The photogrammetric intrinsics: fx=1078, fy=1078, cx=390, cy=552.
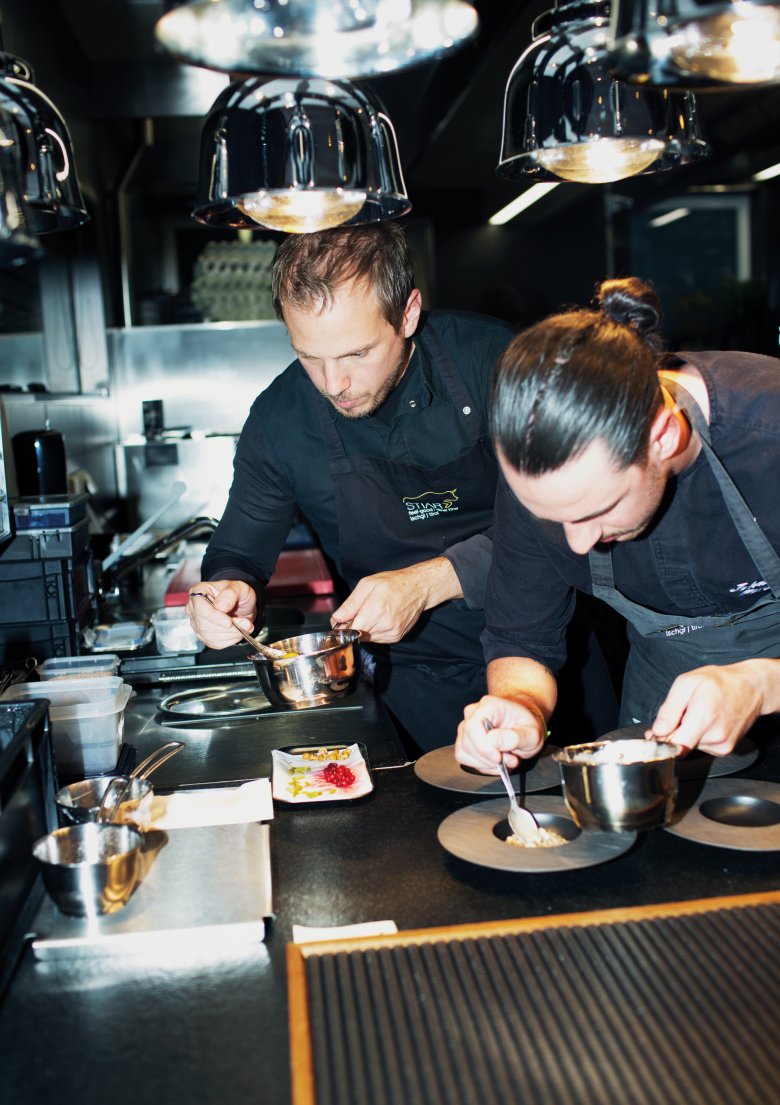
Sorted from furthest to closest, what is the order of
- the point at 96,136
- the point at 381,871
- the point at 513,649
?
1. the point at 96,136
2. the point at 513,649
3. the point at 381,871

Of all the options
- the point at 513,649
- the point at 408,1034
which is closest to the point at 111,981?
the point at 408,1034

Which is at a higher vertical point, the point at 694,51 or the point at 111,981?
the point at 694,51

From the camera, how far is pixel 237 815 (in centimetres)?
149

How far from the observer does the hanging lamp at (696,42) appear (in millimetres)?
1005

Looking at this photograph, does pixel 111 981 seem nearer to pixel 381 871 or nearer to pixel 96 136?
pixel 381 871

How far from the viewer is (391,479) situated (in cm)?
233

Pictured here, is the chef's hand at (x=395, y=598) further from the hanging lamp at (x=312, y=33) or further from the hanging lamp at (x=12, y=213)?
the hanging lamp at (x=312, y=33)

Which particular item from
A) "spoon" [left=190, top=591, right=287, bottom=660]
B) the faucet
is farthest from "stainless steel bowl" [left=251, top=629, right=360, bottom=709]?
the faucet

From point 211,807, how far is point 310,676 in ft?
0.83

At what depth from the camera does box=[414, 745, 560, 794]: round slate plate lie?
1.53 metres

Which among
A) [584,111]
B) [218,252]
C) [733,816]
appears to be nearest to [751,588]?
[733,816]

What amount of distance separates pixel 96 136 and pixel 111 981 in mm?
4585

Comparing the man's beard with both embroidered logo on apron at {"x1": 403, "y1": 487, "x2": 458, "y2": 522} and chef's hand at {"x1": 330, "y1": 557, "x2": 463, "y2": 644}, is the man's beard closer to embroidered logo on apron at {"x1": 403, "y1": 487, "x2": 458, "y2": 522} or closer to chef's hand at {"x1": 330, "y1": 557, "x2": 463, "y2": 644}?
embroidered logo on apron at {"x1": 403, "y1": 487, "x2": 458, "y2": 522}

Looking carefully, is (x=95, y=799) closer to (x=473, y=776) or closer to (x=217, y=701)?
(x=473, y=776)
